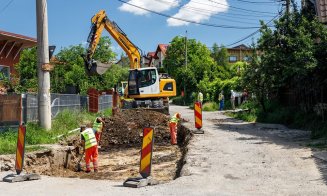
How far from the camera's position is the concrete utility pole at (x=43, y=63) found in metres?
16.2

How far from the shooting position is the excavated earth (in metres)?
12.8

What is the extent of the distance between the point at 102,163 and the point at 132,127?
6.90 metres

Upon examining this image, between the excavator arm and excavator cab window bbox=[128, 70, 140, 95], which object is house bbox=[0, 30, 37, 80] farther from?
excavator cab window bbox=[128, 70, 140, 95]

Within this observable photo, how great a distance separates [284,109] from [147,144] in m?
15.3

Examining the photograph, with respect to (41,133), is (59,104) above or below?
above

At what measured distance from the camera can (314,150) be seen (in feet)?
41.3

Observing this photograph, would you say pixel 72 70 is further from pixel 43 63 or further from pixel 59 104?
pixel 43 63

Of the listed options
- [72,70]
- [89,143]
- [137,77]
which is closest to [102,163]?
[89,143]

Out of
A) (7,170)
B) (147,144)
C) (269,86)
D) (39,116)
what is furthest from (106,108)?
(147,144)

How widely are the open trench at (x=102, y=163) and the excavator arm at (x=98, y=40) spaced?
289 inches

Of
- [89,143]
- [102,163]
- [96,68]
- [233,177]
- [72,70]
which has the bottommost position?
[102,163]

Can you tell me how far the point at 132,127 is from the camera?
22.5 metres

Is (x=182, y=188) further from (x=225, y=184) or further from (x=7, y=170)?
(x=7, y=170)

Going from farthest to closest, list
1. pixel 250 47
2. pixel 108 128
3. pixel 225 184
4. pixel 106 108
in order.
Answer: pixel 106 108 → pixel 250 47 → pixel 108 128 → pixel 225 184
